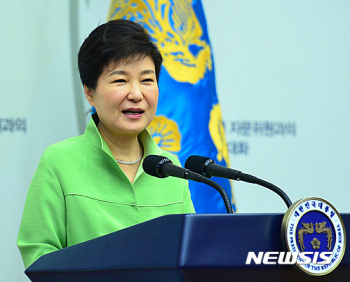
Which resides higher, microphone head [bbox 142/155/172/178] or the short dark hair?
the short dark hair

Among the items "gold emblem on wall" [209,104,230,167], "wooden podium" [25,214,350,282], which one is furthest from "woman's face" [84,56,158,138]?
"gold emblem on wall" [209,104,230,167]

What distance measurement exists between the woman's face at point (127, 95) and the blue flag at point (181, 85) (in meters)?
0.60

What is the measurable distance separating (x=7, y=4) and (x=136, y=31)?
2.27 ft

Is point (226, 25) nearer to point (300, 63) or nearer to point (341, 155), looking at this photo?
point (300, 63)

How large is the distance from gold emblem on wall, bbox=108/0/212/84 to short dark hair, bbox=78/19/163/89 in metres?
0.60

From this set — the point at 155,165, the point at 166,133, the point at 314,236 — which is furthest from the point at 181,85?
the point at 314,236

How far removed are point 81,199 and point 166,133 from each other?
2.55ft

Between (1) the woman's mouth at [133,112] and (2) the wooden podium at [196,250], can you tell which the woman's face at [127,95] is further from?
(2) the wooden podium at [196,250]

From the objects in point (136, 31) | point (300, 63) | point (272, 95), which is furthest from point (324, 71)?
point (136, 31)

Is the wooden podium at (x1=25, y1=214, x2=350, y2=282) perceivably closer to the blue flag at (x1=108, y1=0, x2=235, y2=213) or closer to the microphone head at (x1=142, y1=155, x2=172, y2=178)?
the microphone head at (x1=142, y1=155, x2=172, y2=178)

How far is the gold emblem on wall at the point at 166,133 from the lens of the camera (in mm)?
1896

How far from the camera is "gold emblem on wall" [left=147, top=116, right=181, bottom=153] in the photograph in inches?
74.7

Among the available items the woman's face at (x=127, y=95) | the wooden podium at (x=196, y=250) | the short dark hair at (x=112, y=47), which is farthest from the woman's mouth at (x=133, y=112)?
the wooden podium at (x=196, y=250)

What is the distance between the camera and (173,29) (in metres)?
1.96
